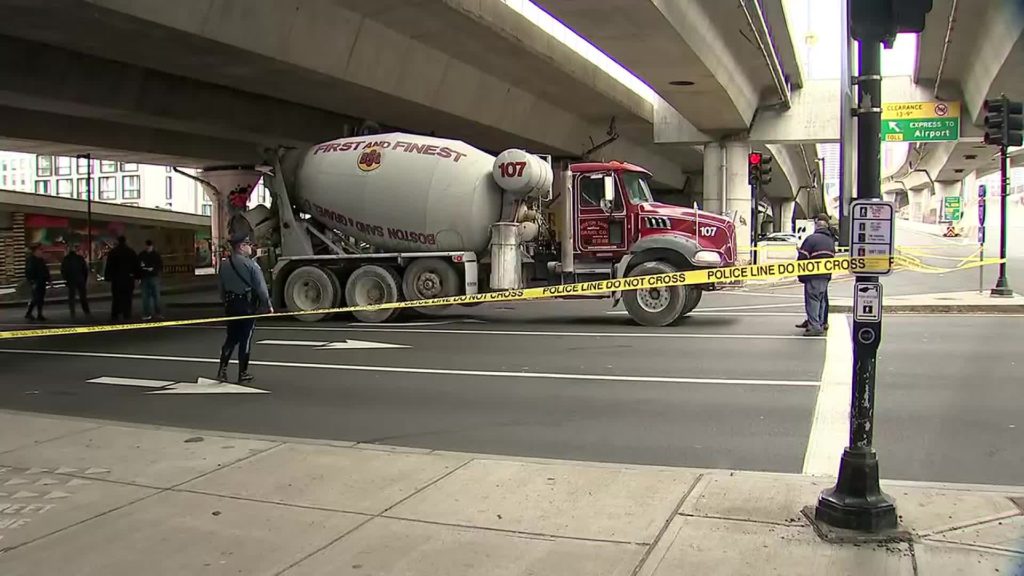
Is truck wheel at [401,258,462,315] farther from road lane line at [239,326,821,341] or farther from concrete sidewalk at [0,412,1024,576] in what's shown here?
concrete sidewalk at [0,412,1024,576]

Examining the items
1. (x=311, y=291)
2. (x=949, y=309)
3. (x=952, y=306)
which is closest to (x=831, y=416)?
(x=949, y=309)

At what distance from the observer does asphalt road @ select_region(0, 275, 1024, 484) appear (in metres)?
6.50

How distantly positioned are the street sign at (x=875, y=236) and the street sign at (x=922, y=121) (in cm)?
2398

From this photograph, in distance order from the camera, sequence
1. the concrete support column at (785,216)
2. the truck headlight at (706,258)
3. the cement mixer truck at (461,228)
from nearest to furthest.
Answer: the truck headlight at (706,258) → the cement mixer truck at (461,228) → the concrete support column at (785,216)

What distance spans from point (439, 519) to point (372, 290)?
11785 mm

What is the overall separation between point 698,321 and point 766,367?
5.19 metres

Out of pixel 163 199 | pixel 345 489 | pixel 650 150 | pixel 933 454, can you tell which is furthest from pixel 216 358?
pixel 163 199

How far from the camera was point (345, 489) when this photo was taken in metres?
5.39

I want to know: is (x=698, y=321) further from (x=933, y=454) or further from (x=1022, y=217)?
(x=1022, y=217)

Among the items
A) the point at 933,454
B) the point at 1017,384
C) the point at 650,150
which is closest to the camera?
A: the point at 933,454

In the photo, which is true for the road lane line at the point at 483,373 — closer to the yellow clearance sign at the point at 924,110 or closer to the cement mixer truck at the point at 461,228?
the cement mixer truck at the point at 461,228

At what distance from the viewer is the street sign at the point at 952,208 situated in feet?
231

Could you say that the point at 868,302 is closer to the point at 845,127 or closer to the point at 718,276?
the point at 718,276

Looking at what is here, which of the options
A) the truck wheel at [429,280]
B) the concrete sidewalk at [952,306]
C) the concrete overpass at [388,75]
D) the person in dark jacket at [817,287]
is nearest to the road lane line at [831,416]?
the person in dark jacket at [817,287]
